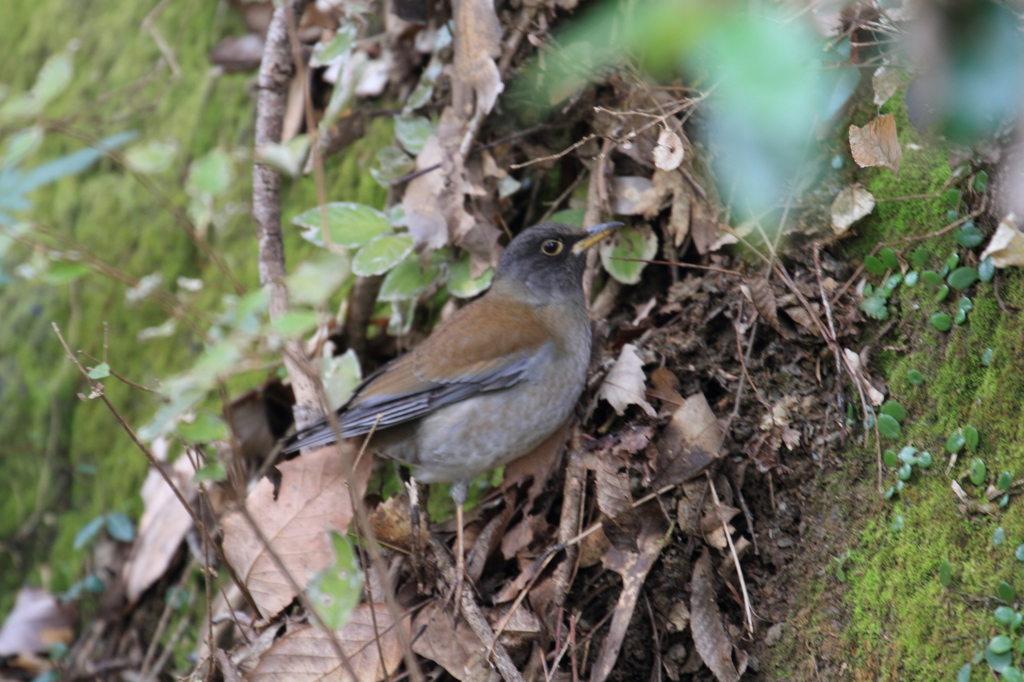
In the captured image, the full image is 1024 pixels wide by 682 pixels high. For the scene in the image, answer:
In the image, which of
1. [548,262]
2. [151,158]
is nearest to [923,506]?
[548,262]

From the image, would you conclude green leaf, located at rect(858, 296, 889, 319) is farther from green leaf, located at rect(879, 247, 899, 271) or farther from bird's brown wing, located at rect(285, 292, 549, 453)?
bird's brown wing, located at rect(285, 292, 549, 453)

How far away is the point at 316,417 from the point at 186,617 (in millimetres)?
1614

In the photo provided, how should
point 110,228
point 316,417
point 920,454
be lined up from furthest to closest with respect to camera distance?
point 110,228 → point 316,417 → point 920,454

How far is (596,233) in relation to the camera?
414 centimetres

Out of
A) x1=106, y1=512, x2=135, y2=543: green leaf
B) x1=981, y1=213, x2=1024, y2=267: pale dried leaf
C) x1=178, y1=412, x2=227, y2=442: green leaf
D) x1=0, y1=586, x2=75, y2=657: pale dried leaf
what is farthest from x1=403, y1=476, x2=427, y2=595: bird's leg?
x1=0, y1=586, x2=75, y2=657: pale dried leaf

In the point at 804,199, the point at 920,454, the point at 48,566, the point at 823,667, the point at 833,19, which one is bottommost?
the point at 48,566

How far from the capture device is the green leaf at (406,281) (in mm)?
4516

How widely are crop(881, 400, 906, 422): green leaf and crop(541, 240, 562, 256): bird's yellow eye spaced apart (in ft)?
6.36

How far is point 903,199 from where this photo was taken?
119 inches

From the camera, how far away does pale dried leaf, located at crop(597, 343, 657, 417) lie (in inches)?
140

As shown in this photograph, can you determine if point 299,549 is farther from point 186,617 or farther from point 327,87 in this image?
point 327,87

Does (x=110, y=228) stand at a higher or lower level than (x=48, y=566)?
higher

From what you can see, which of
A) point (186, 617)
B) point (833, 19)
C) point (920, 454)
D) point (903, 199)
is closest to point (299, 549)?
point (186, 617)

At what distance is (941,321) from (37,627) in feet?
18.1
